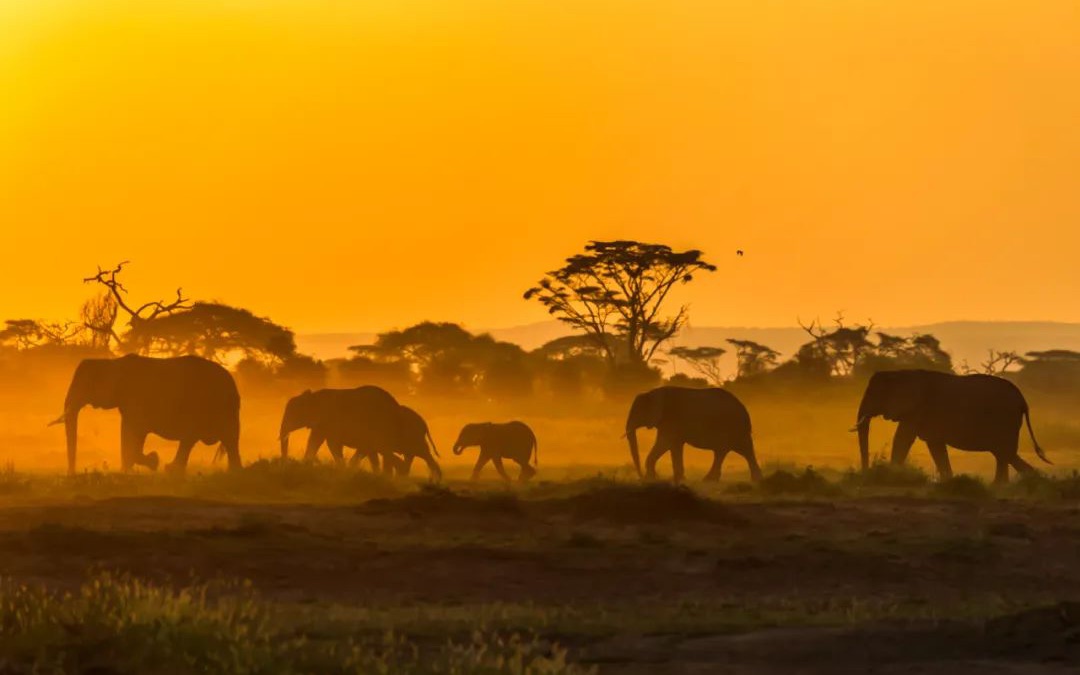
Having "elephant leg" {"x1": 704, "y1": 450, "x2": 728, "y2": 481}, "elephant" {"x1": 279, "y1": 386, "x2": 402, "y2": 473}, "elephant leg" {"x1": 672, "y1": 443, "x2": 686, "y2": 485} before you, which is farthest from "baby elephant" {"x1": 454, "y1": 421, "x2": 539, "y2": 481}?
"elephant leg" {"x1": 704, "y1": 450, "x2": 728, "y2": 481}

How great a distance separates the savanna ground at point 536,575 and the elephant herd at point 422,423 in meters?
3.61

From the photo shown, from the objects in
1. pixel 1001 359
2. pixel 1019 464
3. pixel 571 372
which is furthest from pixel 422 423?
pixel 1001 359

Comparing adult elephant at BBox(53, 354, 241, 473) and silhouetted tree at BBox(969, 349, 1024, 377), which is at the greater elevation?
silhouetted tree at BBox(969, 349, 1024, 377)

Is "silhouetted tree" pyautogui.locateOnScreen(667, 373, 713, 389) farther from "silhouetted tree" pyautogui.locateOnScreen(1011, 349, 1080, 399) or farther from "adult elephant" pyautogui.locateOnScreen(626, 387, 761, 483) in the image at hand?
"adult elephant" pyautogui.locateOnScreen(626, 387, 761, 483)

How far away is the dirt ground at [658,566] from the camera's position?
12648 millimetres

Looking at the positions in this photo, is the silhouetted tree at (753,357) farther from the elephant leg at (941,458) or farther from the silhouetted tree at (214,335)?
the elephant leg at (941,458)

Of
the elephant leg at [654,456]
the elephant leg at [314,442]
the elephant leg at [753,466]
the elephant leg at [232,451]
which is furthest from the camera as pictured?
the elephant leg at [753,466]

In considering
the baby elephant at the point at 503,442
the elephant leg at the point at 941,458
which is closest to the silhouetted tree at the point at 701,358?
the baby elephant at the point at 503,442

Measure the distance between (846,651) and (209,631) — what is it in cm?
432

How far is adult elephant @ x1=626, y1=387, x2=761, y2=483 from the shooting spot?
36.0m

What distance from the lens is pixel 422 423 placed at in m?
37.2

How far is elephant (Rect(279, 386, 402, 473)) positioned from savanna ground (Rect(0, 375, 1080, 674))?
374cm

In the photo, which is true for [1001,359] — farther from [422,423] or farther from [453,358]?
[422,423]

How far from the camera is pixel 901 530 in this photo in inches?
883
